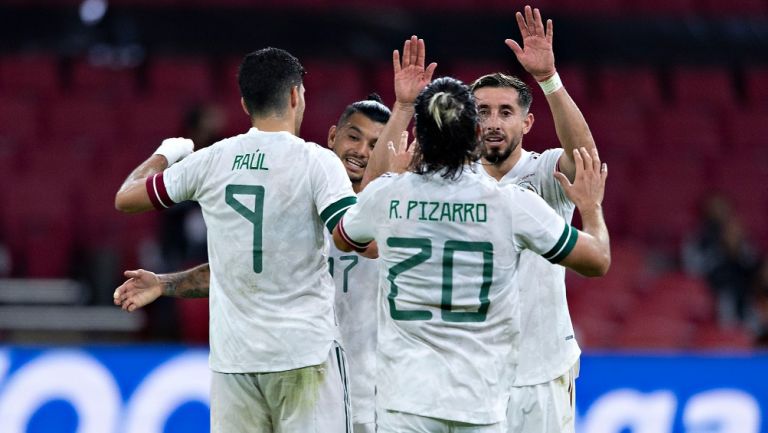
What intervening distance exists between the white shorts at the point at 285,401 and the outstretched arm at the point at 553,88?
1184 millimetres

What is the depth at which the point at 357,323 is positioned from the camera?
5320 millimetres

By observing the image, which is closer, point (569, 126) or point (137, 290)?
point (569, 126)

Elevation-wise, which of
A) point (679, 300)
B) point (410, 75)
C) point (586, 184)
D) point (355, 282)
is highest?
point (410, 75)

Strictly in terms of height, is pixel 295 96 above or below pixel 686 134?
below

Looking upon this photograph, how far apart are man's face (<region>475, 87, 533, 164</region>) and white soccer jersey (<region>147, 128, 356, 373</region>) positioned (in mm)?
738

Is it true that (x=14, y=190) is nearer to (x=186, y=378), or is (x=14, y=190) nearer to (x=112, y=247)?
(x=112, y=247)

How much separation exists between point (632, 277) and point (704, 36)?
16.3 ft

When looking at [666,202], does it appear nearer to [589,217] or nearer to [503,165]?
[503,165]

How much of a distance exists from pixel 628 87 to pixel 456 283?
34.1 feet

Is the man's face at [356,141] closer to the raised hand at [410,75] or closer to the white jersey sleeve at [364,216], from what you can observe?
the raised hand at [410,75]

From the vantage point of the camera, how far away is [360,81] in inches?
533

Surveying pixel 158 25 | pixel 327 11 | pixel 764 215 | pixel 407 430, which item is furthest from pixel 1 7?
pixel 407 430

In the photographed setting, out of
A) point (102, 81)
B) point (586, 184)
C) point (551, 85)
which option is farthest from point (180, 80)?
point (586, 184)

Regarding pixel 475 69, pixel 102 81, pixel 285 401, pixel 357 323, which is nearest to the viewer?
pixel 285 401
